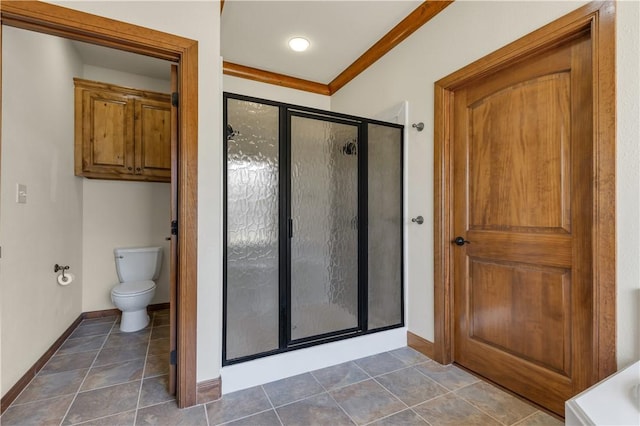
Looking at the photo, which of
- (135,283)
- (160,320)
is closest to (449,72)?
(135,283)

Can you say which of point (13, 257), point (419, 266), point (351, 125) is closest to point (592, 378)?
point (419, 266)

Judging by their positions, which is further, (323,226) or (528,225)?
(323,226)

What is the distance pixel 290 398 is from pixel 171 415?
62 cm

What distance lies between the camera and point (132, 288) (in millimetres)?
2650

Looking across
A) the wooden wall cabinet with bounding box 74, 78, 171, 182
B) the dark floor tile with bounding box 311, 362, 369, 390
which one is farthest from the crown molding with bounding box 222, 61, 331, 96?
the dark floor tile with bounding box 311, 362, 369, 390

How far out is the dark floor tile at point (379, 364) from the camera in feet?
6.54

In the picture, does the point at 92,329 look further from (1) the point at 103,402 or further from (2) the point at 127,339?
(1) the point at 103,402

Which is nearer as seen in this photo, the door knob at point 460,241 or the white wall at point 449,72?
the white wall at point 449,72

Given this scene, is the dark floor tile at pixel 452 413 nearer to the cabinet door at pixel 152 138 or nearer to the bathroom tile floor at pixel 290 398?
the bathroom tile floor at pixel 290 398

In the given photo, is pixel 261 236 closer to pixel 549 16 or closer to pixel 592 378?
pixel 592 378

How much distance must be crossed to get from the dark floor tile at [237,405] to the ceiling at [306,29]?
104 inches

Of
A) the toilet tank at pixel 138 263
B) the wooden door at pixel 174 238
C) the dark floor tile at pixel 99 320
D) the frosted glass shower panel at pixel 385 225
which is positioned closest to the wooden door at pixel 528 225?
the frosted glass shower panel at pixel 385 225

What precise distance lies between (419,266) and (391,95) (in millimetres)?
1493

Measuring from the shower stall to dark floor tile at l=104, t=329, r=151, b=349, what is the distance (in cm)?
124
